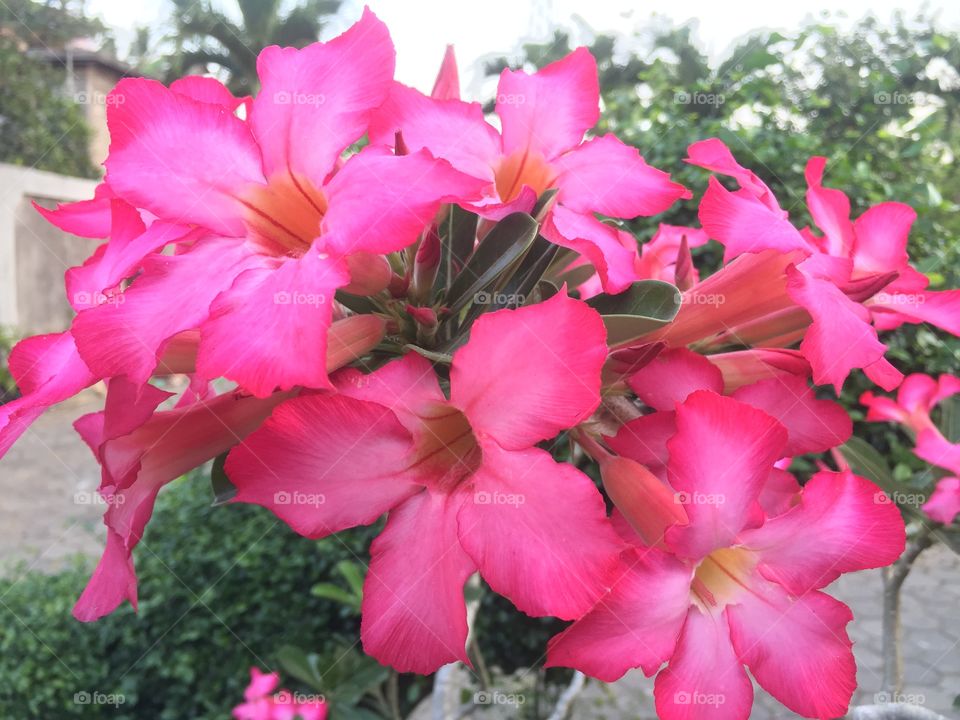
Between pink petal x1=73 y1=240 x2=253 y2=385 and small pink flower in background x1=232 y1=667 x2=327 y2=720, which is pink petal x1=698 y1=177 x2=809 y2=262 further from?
small pink flower in background x1=232 y1=667 x2=327 y2=720

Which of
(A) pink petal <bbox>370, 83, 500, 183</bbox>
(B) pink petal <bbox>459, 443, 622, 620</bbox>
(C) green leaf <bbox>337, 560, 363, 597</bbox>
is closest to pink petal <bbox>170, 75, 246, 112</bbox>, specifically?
(A) pink petal <bbox>370, 83, 500, 183</bbox>

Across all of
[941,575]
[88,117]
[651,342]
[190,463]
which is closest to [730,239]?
[651,342]

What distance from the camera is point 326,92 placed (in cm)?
42

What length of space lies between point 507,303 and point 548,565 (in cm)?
24

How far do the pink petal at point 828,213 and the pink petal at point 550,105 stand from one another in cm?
18

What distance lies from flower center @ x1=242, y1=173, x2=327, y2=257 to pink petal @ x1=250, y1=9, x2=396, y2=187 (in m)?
0.02

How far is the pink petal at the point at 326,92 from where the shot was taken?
1.36 feet

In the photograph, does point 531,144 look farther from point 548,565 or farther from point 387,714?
point 387,714

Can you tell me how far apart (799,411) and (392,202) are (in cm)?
31

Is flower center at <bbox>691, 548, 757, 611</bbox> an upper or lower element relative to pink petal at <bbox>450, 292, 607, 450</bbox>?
lower

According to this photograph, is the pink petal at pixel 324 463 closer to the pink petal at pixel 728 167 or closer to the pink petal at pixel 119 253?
the pink petal at pixel 119 253

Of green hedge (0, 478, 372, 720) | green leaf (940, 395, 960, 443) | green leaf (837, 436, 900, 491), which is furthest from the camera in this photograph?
green hedge (0, 478, 372, 720)

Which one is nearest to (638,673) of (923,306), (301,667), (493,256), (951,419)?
(301,667)

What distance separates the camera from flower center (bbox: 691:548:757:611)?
45 cm
